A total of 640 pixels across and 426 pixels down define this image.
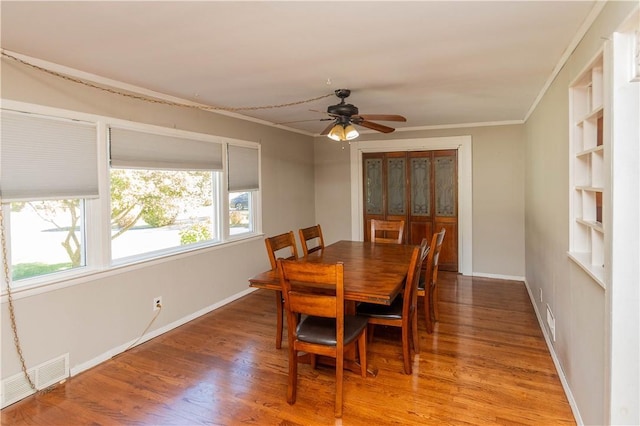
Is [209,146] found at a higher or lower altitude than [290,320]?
higher

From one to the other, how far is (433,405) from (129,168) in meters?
2.92

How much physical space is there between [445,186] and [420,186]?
0.36 meters

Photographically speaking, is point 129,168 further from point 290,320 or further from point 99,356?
point 290,320

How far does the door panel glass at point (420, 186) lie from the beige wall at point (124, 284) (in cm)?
210

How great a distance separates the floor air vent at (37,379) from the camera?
233 centimetres

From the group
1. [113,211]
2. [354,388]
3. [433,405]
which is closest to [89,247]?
[113,211]

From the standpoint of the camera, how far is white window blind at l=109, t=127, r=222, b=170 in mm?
3031


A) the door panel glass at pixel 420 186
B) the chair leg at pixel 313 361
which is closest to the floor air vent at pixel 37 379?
the chair leg at pixel 313 361

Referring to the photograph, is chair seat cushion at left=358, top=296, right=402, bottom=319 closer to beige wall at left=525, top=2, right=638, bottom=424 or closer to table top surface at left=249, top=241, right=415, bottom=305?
table top surface at left=249, top=241, right=415, bottom=305

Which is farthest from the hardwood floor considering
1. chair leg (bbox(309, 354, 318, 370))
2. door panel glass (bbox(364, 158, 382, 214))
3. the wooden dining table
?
door panel glass (bbox(364, 158, 382, 214))

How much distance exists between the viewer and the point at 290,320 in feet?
7.31

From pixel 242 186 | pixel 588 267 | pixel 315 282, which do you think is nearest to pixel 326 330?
pixel 315 282

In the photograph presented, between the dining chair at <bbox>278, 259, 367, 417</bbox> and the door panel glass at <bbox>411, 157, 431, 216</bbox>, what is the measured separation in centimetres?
351

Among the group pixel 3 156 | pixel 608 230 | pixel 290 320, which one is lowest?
pixel 290 320
